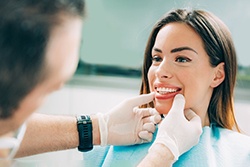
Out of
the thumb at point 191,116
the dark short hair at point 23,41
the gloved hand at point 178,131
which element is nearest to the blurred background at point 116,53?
the thumb at point 191,116

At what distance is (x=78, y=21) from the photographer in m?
0.91

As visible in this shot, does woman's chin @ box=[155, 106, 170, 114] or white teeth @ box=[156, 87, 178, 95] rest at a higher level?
white teeth @ box=[156, 87, 178, 95]

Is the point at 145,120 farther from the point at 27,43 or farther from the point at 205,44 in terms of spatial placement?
the point at 27,43

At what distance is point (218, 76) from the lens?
174cm

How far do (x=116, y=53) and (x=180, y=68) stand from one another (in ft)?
3.37

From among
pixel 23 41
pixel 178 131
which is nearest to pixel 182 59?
pixel 178 131

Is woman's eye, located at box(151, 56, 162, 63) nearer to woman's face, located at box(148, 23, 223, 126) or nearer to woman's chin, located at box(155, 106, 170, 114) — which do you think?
woman's face, located at box(148, 23, 223, 126)

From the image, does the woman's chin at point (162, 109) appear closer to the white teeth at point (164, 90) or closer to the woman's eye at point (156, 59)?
the white teeth at point (164, 90)

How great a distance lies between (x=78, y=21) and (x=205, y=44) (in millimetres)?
870

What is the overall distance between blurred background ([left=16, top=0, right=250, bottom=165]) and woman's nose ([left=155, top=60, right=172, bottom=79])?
74 centimetres

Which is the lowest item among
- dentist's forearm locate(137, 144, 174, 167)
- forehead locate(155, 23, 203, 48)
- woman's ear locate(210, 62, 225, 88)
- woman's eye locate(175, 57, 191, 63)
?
dentist's forearm locate(137, 144, 174, 167)

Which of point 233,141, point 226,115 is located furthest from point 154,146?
point 226,115

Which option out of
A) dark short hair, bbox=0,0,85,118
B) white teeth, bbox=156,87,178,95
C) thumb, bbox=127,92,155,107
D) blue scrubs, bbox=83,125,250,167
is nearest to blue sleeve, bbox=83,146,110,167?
blue scrubs, bbox=83,125,250,167

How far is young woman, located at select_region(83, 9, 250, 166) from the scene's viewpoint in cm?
163
